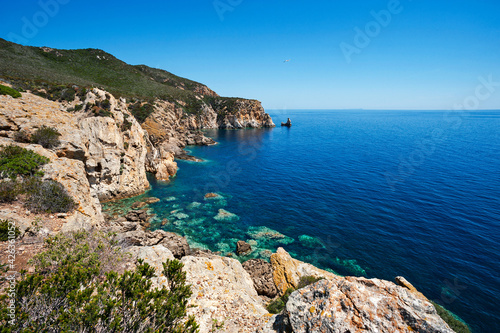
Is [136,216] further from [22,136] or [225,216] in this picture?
[22,136]

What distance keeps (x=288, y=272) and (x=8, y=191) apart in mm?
21021

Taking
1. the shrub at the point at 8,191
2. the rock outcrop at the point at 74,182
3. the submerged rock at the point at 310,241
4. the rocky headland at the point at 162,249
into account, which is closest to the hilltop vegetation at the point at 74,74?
the rocky headland at the point at 162,249

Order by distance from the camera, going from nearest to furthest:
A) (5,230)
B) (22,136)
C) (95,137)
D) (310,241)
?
(5,230) → (22,136) → (310,241) → (95,137)

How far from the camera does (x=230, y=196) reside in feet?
124

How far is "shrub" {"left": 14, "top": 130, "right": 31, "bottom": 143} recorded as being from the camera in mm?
17625

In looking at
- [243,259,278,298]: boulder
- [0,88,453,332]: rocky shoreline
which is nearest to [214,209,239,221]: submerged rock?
[0,88,453,332]: rocky shoreline

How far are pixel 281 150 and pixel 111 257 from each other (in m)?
68.5

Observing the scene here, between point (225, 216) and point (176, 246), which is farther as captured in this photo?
point (225, 216)

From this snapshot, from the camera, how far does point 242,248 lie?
23.8 metres

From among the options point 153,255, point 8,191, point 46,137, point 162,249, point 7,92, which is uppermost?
point 7,92

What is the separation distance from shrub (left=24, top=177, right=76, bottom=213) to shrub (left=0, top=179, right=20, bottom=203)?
49 cm

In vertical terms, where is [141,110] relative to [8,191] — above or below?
above

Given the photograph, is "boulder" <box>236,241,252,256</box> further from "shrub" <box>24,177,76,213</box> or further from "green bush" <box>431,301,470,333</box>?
"green bush" <box>431,301,470,333</box>

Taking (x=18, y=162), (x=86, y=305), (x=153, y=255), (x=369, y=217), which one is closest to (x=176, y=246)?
(x=153, y=255)
